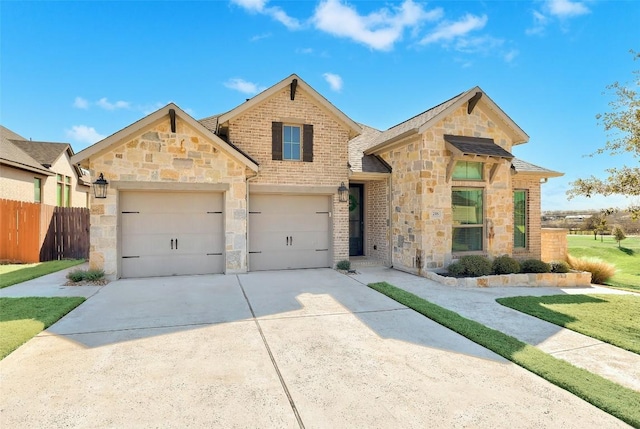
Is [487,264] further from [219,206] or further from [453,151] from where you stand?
[219,206]

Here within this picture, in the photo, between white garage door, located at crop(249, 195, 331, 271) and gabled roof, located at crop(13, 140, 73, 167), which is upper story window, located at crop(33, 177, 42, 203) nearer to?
gabled roof, located at crop(13, 140, 73, 167)

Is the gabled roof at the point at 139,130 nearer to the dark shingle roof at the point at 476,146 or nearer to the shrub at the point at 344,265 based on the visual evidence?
the shrub at the point at 344,265

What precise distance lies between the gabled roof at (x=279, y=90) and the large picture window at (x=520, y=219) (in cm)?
669

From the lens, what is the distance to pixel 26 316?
5.39 metres

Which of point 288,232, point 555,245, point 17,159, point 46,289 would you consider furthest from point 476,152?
point 17,159

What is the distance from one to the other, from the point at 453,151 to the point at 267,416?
866 centimetres

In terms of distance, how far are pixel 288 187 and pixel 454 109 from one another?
5.52m

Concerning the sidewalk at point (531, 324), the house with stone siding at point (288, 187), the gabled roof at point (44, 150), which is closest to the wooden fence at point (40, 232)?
the gabled roof at point (44, 150)

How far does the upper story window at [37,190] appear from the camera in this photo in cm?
1551

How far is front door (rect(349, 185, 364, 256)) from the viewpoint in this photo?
12.4m

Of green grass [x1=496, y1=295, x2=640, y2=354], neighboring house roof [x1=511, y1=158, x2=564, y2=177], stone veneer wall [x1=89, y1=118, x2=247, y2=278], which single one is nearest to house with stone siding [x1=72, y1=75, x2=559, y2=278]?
stone veneer wall [x1=89, y1=118, x2=247, y2=278]

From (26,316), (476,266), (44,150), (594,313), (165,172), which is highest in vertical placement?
(44,150)

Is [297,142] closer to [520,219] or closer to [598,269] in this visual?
[520,219]

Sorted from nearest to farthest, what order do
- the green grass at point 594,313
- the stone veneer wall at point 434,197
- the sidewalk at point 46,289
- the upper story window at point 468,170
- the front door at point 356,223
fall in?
1. the green grass at point 594,313
2. the sidewalk at point 46,289
3. the stone veneer wall at point 434,197
4. the upper story window at point 468,170
5. the front door at point 356,223
